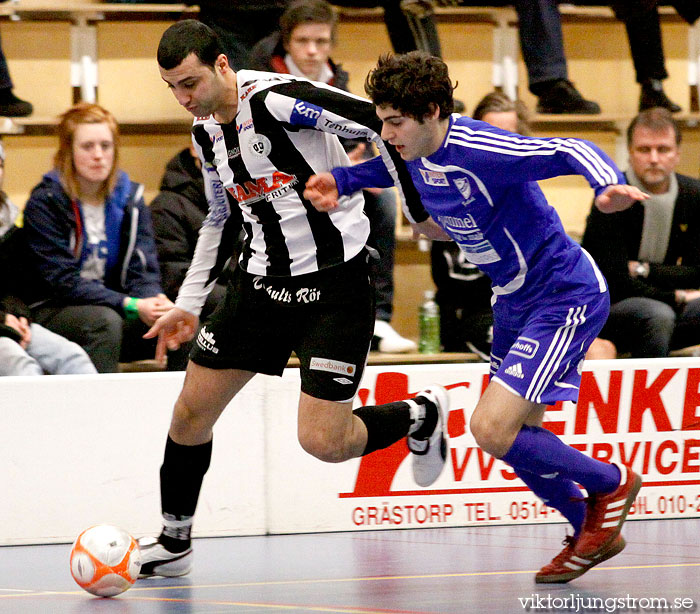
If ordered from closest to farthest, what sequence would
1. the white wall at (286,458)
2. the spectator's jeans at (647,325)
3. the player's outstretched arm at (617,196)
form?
1. the player's outstretched arm at (617,196)
2. the white wall at (286,458)
3. the spectator's jeans at (647,325)

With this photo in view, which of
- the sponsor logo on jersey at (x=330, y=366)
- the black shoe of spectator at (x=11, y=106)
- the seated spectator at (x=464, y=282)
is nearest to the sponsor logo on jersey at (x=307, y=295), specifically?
the sponsor logo on jersey at (x=330, y=366)


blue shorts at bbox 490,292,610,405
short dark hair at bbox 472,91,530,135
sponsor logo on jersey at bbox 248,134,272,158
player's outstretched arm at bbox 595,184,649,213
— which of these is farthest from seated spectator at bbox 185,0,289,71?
player's outstretched arm at bbox 595,184,649,213

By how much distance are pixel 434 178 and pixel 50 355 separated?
2261 millimetres

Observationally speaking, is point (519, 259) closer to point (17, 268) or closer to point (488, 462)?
point (488, 462)

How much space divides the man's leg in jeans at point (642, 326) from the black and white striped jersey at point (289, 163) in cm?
232

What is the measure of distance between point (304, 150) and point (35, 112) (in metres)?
3.59

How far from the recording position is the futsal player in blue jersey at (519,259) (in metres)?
3.22

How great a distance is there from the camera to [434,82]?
3.20 meters

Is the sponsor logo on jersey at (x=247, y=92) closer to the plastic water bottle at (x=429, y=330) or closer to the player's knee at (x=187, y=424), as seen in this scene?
the player's knee at (x=187, y=424)

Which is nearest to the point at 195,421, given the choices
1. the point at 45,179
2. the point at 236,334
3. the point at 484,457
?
the point at 236,334

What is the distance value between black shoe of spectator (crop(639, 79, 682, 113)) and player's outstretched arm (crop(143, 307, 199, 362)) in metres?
4.04

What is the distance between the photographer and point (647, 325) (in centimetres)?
547

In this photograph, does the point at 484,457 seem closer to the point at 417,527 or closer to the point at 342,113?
the point at 417,527

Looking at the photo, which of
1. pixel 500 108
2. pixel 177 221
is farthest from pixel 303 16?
pixel 177 221
